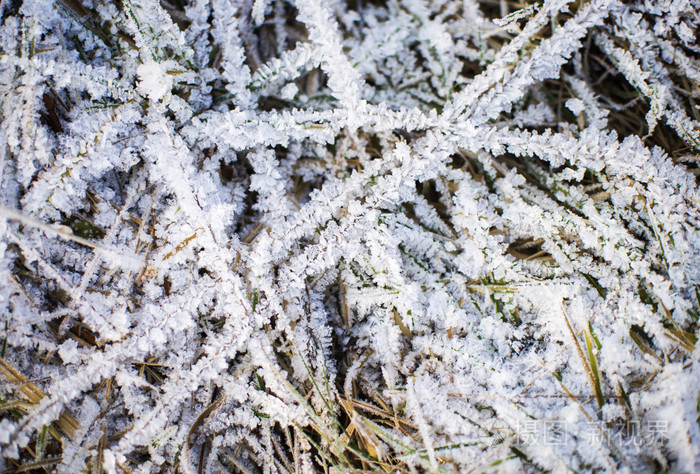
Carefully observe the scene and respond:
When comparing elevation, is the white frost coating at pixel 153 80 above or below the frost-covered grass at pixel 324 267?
above

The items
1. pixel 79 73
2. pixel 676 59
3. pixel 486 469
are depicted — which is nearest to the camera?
pixel 486 469

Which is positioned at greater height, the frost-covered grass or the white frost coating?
the white frost coating

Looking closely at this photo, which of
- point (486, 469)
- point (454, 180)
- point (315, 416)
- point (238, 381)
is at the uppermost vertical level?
point (454, 180)

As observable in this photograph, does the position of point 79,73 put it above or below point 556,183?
above

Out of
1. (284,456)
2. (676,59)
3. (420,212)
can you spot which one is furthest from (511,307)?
(676,59)

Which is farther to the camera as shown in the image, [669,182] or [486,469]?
[669,182]

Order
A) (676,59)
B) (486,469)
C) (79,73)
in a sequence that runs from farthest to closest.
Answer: (676,59) < (79,73) < (486,469)

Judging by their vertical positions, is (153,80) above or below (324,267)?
above

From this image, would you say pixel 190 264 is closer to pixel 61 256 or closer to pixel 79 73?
pixel 61 256
